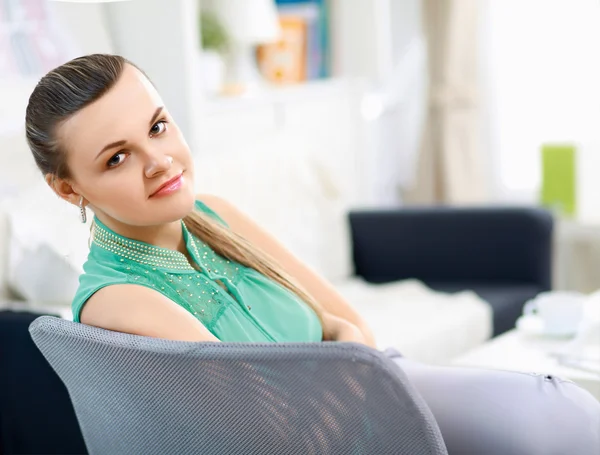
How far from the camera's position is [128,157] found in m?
1.18

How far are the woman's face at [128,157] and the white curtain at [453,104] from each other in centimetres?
286

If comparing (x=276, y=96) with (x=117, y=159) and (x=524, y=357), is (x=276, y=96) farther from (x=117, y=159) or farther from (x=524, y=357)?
(x=117, y=159)

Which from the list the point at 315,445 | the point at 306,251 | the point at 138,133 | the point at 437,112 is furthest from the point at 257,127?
the point at 315,445

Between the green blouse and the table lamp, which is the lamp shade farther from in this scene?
the green blouse

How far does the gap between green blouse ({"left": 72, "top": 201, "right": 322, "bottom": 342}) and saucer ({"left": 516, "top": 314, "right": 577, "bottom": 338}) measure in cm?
65

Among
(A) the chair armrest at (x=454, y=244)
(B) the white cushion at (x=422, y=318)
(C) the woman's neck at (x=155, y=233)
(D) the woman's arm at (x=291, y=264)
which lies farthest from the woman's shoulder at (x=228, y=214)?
(A) the chair armrest at (x=454, y=244)

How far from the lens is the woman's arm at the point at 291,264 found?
152 centimetres

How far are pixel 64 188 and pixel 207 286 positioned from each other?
0.26 m

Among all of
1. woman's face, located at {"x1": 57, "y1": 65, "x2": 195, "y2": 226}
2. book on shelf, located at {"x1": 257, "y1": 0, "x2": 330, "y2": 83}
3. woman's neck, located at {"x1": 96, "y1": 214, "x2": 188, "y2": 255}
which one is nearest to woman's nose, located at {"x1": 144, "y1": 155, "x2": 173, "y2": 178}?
woman's face, located at {"x1": 57, "y1": 65, "x2": 195, "y2": 226}

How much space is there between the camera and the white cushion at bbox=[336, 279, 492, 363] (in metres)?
2.17

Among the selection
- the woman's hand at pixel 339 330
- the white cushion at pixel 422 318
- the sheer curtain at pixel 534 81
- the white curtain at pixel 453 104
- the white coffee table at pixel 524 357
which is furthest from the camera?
the white curtain at pixel 453 104

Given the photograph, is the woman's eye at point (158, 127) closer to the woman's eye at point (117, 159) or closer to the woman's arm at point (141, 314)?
the woman's eye at point (117, 159)

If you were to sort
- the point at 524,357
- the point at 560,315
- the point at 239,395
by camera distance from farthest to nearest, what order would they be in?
the point at 560,315
the point at 524,357
the point at 239,395

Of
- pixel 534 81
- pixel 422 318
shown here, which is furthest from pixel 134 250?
pixel 534 81
